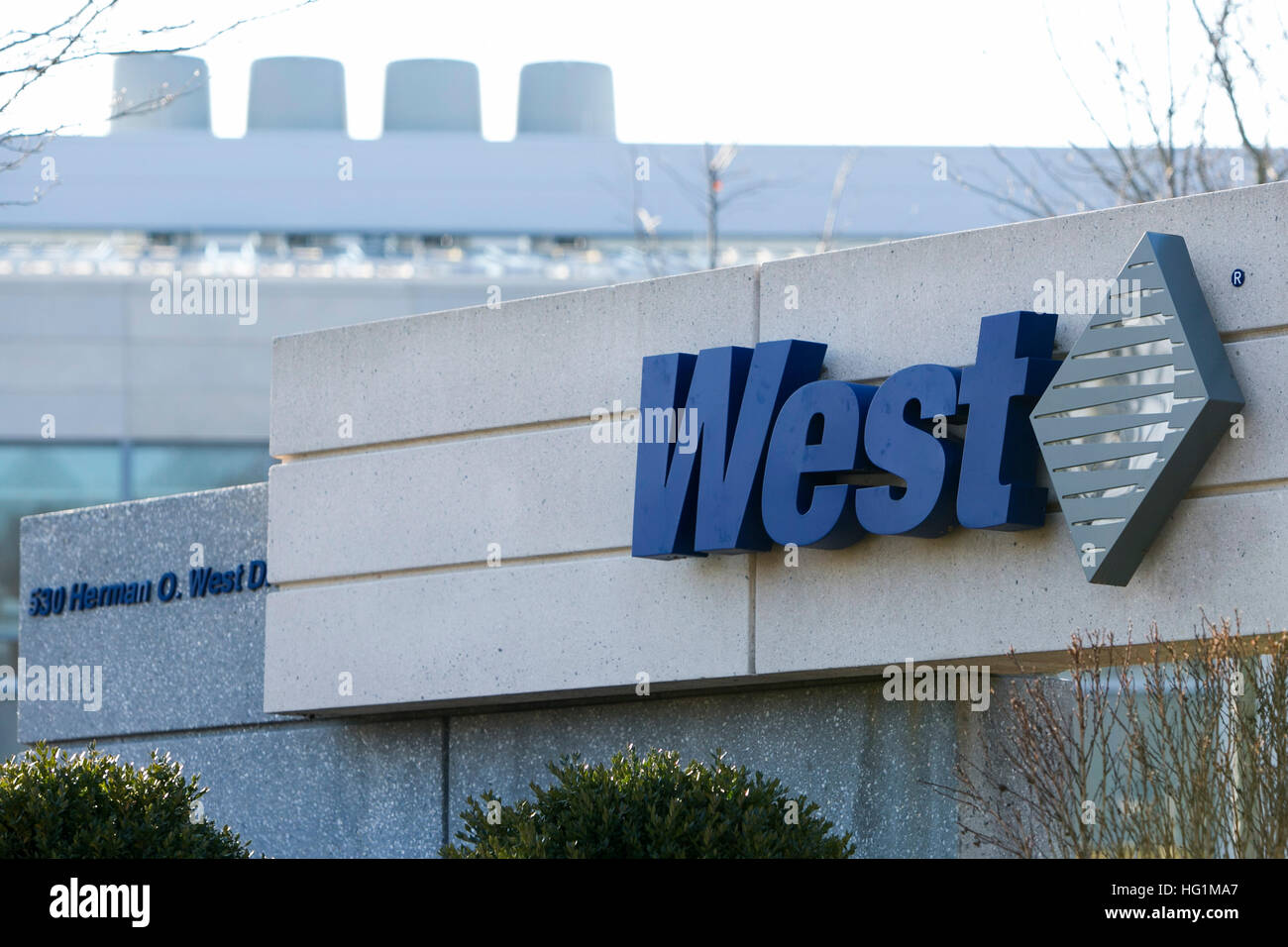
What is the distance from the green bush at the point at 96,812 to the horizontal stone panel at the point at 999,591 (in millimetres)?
3090

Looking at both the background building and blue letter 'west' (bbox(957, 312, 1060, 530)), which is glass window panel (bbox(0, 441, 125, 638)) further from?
blue letter 'west' (bbox(957, 312, 1060, 530))

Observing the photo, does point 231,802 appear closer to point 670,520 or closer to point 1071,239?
point 670,520

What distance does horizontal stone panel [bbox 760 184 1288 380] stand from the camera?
7895 millimetres

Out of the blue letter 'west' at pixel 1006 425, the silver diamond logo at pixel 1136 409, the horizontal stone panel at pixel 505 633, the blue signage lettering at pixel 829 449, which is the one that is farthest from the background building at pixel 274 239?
the silver diamond logo at pixel 1136 409

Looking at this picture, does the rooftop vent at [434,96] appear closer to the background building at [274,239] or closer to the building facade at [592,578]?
the background building at [274,239]

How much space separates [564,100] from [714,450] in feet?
121

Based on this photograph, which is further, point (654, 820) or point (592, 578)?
point (592, 578)

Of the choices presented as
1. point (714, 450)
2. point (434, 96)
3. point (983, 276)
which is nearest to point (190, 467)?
point (434, 96)

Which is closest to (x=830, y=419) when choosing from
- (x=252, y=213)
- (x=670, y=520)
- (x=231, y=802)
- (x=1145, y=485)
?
(x=670, y=520)

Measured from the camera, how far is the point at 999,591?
857cm

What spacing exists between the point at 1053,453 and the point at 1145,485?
477 millimetres

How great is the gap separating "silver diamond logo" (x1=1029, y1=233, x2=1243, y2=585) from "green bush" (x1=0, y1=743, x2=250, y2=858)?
167 inches

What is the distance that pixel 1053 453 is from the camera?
26.8 ft

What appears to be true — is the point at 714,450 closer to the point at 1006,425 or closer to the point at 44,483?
the point at 1006,425
